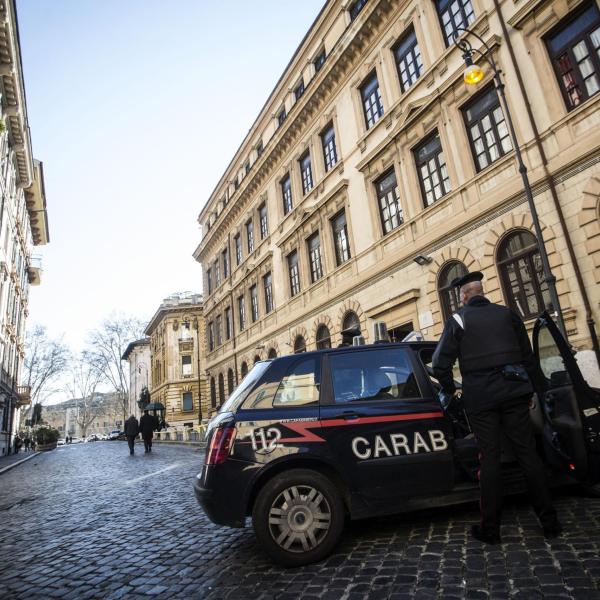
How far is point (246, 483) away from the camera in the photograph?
11.2ft

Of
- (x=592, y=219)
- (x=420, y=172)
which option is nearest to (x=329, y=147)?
(x=420, y=172)

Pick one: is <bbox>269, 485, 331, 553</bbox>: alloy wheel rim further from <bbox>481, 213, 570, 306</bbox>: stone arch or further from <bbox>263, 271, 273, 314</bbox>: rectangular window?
<bbox>263, 271, 273, 314</bbox>: rectangular window

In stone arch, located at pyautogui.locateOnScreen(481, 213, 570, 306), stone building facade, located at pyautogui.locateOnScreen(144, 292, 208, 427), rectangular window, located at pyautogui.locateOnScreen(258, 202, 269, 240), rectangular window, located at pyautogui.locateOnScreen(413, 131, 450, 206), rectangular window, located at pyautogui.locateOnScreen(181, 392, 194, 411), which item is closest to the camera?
stone arch, located at pyautogui.locateOnScreen(481, 213, 570, 306)

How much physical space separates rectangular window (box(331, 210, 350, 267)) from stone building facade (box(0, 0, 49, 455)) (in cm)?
1744

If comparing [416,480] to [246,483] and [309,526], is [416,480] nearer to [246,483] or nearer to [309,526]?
[309,526]

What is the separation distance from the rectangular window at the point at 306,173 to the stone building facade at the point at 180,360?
27365mm

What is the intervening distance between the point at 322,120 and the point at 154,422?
14.8m

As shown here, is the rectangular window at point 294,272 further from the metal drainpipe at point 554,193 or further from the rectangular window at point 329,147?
the metal drainpipe at point 554,193

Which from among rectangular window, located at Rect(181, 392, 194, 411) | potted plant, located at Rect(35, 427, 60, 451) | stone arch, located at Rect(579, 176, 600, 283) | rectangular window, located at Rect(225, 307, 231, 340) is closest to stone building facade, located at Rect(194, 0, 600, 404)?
stone arch, located at Rect(579, 176, 600, 283)

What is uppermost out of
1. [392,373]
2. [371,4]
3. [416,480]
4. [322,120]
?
[371,4]

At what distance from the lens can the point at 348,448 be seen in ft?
11.6

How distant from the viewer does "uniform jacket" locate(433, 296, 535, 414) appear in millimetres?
3389

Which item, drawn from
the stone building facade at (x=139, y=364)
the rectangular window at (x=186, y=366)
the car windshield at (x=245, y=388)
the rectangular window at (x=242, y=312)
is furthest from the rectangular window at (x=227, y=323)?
the stone building facade at (x=139, y=364)

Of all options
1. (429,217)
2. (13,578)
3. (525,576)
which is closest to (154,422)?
(429,217)
